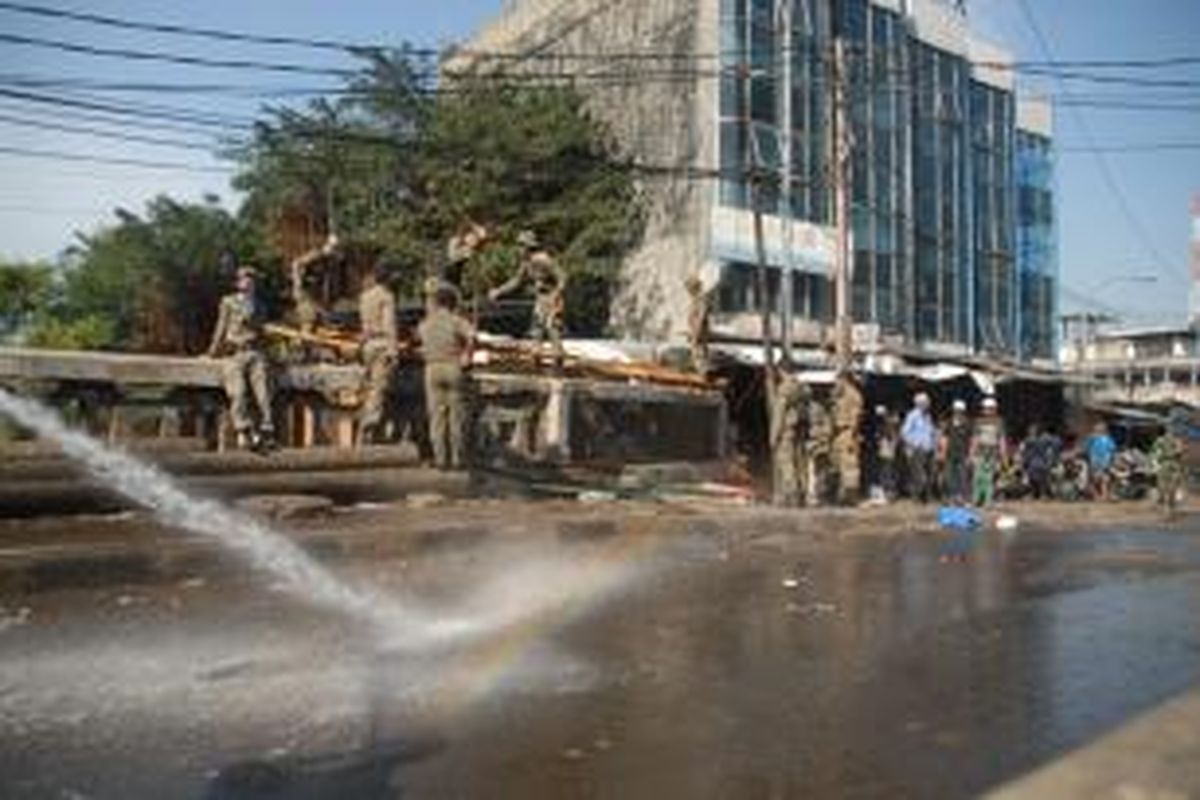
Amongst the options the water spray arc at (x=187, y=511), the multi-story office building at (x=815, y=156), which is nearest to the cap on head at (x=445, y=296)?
the water spray arc at (x=187, y=511)

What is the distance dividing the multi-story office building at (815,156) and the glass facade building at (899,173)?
57 millimetres

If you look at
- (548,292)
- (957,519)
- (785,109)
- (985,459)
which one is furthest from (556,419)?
(785,109)

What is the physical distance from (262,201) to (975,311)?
20.9m

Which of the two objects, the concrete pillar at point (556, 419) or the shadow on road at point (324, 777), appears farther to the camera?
the concrete pillar at point (556, 419)

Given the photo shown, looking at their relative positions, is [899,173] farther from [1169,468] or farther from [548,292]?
[548,292]

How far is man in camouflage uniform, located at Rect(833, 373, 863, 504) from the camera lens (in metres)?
22.7

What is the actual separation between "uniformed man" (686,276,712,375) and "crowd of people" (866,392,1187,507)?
3195mm

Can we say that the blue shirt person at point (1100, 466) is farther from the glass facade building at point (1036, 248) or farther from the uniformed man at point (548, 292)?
Answer: the glass facade building at point (1036, 248)

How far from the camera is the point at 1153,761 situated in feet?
21.1

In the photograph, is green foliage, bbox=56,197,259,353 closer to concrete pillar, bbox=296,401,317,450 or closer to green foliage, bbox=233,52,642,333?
green foliage, bbox=233,52,642,333

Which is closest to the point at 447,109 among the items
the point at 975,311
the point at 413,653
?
the point at 975,311

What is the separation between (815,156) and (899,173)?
169 inches

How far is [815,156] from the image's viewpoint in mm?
40031

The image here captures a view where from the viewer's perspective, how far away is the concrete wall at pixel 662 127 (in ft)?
122
